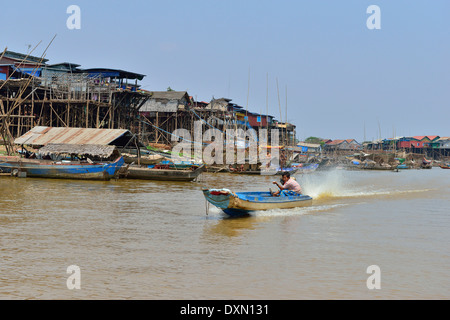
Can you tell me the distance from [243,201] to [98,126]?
25.1m

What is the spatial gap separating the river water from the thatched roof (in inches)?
368

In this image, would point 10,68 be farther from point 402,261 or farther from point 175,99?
point 402,261

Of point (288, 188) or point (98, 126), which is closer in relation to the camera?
point (288, 188)

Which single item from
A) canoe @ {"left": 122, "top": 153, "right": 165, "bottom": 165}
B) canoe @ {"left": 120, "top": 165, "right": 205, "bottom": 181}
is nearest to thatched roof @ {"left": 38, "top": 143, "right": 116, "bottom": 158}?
canoe @ {"left": 120, "top": 165, "right": 205, "bottom": 181}

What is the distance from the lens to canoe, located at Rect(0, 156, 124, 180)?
2392 cm

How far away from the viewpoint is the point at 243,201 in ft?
41.5

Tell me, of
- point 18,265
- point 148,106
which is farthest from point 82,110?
point 18,265

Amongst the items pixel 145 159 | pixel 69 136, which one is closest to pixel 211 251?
pixel 69 136

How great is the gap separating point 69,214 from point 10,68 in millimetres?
30714

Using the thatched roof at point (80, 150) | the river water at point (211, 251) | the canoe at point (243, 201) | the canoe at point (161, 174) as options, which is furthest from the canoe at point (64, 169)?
the canoe at point (243, 201)

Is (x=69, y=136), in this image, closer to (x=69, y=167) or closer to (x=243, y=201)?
(x=69, y=167)

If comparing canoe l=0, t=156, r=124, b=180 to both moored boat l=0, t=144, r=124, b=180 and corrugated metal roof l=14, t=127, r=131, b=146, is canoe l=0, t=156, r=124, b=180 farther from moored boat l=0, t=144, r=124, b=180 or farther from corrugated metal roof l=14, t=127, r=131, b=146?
corrugated metal roof l=14, t=127, r=131, b=146

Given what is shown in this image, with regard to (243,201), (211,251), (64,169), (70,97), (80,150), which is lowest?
(211,251)

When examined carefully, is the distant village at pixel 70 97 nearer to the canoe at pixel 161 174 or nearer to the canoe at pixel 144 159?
the canoe at pixel 144 159
